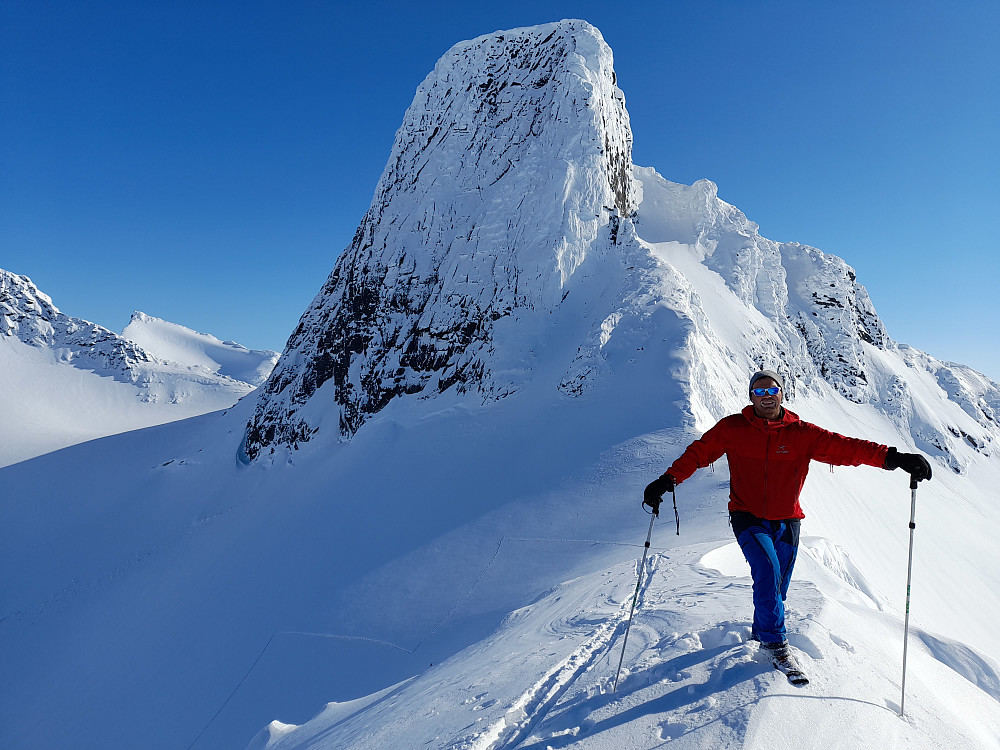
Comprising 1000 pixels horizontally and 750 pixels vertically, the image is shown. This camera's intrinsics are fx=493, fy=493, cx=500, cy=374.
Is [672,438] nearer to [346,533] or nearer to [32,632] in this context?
[346,533]

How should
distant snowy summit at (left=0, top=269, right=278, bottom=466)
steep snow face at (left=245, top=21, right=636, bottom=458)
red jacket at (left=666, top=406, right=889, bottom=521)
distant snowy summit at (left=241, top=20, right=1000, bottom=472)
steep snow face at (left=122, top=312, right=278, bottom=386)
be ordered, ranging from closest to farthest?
red jacket at (left=666, top=406, right=889, bottom=521) < distant snowy summit at (left=241, top=20, right=1000, bottom=472) < steep snow face at (left=245, top=21, right=636, bottom=458) < distant snowy summit at (left=0, top=269, right=278, bottom=466) < steep snow face at (left=122, top=312, right=278, bottom=386)

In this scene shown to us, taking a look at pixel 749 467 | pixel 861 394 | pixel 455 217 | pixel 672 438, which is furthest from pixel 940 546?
pixel 455 217

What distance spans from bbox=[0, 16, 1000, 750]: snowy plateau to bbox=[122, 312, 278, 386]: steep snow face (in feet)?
231

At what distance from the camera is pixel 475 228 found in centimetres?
2148

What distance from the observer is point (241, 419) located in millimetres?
32344

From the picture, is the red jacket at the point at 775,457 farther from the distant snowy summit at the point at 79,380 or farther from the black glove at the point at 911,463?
the distant snowy summit at the point at 79,380

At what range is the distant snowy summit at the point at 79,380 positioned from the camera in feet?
188

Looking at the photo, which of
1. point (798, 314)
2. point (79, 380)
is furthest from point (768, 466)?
point (79, 380)

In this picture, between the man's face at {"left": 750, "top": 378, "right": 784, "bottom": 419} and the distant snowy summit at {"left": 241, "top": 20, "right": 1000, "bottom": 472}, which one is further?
the distant snowy summit at {"left": 241, "top": 20, "right": 1000, "bottom": 472}

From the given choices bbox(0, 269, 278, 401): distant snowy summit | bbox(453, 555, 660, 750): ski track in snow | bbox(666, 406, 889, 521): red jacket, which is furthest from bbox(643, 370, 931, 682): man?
bbox(0, 269, 278, 401): distant snowy summit

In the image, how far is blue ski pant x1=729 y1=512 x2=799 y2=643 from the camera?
3510 millimetres

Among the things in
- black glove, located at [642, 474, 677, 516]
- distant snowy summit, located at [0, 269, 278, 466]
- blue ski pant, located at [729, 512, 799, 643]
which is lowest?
blue ski pant, located at [729, 512, 799, 643]

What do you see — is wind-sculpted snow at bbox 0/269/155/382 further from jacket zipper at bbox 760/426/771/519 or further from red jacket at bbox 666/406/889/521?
jacket zipper at bbox 760/426/771/519

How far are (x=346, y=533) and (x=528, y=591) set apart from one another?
739cm
